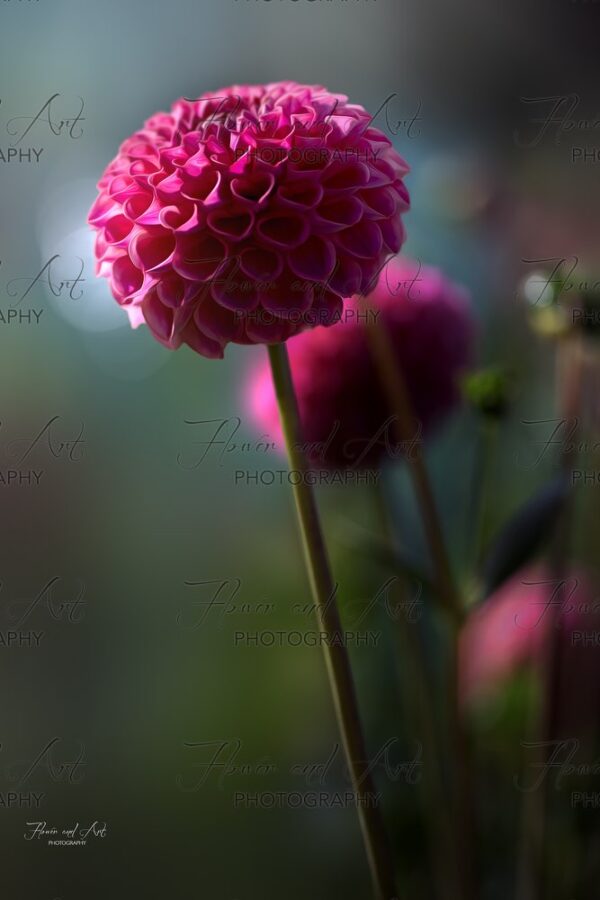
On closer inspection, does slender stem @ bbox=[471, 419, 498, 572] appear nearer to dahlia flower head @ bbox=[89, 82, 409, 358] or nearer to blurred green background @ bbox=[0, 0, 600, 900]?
blurred green background @ bbox=[0, 0, 600, 900]

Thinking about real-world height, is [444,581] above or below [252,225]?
below

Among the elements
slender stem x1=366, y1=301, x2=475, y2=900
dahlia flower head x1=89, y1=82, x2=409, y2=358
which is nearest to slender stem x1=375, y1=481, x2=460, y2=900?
slender stem x1=366, y1=301, x2=475, y2=900

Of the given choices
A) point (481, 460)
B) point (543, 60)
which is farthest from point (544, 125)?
point (481, 460)

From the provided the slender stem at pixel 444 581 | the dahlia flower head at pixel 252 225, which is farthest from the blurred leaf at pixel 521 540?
the dahlia flower head at pixel 252 225

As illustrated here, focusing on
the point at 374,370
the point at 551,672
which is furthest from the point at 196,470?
the point at 551,672

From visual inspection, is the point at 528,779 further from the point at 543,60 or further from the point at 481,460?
the point at 543,60

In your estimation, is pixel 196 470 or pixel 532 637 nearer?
pixel 532 637

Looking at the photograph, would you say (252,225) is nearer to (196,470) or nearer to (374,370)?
(374,370)
